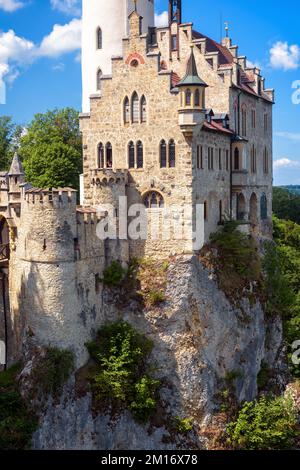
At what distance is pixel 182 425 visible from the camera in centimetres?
3878

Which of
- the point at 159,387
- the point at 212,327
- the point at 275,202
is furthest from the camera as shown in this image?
the point at 275,202

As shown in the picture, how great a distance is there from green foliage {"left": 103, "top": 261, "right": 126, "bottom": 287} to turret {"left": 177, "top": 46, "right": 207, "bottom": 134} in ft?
31.6

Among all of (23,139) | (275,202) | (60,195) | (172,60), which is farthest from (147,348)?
(275,202)

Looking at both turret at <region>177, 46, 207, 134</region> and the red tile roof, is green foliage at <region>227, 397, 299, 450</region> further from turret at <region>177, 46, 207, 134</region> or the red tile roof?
the red tile roof

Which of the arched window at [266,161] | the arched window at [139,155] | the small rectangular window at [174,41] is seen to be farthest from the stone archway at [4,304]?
the arched window at [266,161]

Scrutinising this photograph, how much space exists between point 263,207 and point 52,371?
27868 mm

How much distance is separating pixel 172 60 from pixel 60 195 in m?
16.9

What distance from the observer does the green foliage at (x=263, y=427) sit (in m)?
40.0

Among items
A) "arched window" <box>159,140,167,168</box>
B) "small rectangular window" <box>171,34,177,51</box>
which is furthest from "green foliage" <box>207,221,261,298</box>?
"small rectangular window" <box>171,34,177,51</box>

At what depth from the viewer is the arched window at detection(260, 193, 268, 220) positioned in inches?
2206

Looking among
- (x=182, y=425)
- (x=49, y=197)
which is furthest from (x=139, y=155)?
(x=182, y=425)

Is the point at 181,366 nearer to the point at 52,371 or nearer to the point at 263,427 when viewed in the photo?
the point at 263,427

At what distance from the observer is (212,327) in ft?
138
